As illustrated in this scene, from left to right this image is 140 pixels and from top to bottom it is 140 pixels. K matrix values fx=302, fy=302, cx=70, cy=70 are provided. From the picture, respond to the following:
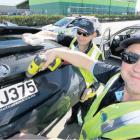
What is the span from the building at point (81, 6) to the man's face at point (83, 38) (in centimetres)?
5155

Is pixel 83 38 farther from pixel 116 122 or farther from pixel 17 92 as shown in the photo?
pixel 116 122

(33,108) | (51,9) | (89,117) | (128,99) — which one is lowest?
(51,9)

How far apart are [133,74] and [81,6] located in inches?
2289

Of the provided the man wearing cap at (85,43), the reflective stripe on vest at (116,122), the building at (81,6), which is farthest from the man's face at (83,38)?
the building at (81,6)

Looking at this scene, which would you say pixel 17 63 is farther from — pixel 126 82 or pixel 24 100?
pixel 126 82

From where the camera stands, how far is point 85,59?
2.20m

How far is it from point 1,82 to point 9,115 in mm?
263

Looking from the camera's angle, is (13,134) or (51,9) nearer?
(13,134)

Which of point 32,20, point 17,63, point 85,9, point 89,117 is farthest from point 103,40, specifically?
point 85,9

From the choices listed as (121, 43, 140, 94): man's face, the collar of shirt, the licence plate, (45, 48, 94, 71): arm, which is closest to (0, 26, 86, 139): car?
the licence plate

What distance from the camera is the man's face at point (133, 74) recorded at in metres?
1.72

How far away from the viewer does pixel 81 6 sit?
58.5m

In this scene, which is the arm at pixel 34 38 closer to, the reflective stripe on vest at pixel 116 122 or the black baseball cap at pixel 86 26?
the black baseball cap at pixel 86 26

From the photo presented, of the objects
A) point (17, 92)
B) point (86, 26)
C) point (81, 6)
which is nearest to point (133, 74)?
point (17, 92)
